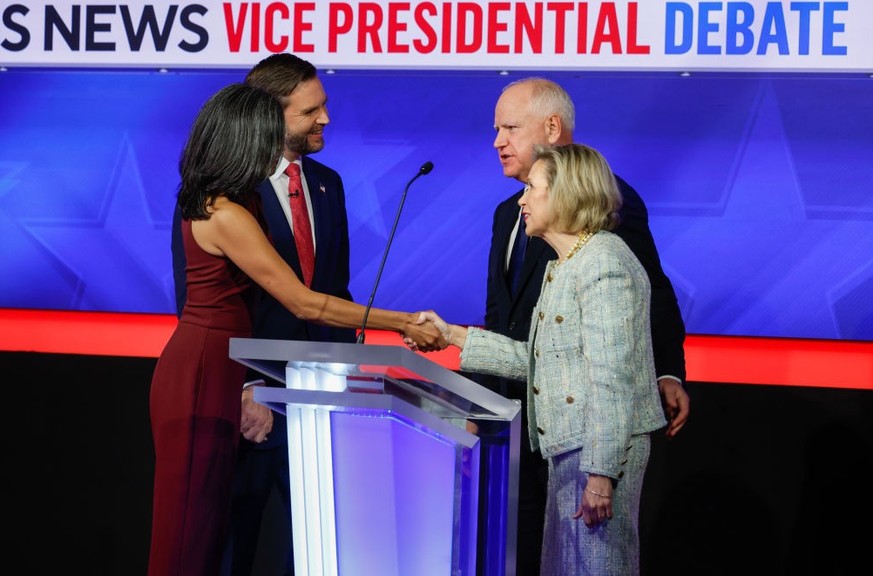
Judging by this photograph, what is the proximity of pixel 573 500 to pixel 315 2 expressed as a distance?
7.23ft

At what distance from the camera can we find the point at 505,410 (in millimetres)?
1934

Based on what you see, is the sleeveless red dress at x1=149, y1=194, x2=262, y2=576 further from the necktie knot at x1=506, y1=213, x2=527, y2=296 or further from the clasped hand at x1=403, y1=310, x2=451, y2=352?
the necktie knot at x1=506, y1=213, x2=527, y2=296

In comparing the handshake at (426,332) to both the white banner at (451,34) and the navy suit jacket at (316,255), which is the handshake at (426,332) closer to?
the navy suit jacket at (316,255)

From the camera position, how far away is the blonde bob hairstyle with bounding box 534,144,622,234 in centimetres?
231

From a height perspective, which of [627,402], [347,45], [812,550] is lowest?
[812,550]

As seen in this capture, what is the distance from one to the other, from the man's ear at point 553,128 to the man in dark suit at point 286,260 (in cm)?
63

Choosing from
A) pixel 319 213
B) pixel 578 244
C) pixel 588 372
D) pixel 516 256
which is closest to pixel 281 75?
pixel 319 213

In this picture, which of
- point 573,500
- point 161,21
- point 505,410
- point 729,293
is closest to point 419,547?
point 505,410

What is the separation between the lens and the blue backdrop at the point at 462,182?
353cm

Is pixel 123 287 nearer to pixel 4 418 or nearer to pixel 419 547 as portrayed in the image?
pixel 4 418

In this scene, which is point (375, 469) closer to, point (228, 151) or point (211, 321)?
point (211, 321)

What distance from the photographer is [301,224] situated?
122 inches

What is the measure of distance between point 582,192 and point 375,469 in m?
0.79

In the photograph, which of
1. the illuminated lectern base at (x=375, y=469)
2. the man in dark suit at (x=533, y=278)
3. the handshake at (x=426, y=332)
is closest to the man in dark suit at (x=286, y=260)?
the handshake at (x=426, y=332)
